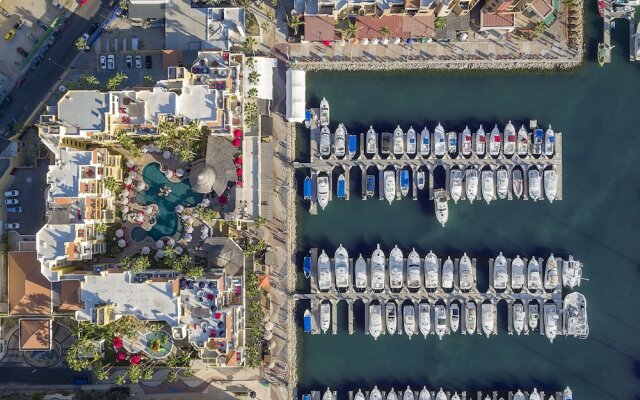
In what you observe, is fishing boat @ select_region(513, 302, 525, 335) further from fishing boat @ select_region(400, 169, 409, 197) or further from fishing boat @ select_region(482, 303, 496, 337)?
fishing boat @ select_region(400, 169, 409, 197)

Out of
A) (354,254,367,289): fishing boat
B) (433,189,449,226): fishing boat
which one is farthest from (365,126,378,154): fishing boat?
(354,254,367,289): fishing boat

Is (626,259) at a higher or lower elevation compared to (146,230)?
lower

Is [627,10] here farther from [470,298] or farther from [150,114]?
[150,114]

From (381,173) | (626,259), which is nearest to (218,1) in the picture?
(381,173)

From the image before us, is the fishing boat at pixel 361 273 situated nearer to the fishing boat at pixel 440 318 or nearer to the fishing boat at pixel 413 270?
the fishing boat at pixel 413 270

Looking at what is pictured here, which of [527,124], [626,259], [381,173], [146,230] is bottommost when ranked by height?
[626,259]

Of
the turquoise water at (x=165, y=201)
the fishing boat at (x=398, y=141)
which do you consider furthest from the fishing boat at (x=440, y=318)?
the turquoise water at (x=165, y=201)
